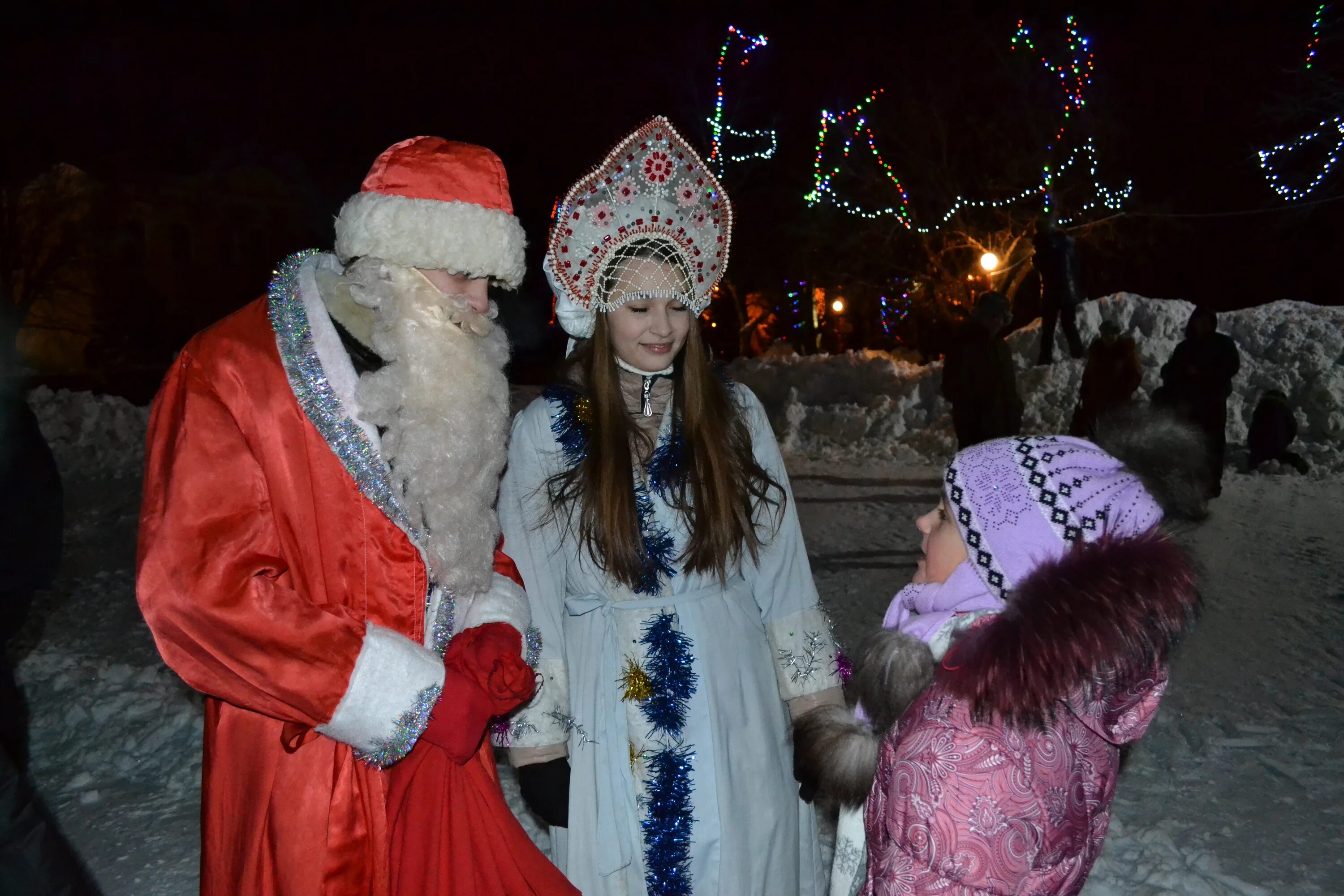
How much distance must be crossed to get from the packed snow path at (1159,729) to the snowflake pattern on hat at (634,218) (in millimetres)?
1384

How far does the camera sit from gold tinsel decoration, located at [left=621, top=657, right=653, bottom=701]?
2.33 metres

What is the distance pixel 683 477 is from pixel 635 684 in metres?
0.53

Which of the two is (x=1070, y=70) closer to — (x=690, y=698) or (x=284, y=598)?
(x=690, y=698)

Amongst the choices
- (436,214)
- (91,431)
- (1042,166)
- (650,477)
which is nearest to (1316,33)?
(1042,166)

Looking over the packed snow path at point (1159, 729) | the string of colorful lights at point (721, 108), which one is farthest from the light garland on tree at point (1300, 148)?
the packed snow path at point (1159, 729)

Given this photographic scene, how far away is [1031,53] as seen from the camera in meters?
21.5

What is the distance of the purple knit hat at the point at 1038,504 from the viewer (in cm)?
169

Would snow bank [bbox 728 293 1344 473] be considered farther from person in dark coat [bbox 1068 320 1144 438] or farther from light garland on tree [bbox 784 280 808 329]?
light garland on tree [bbox 784 280 808 329]

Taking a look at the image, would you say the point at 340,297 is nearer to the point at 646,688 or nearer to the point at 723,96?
the point at 646,688

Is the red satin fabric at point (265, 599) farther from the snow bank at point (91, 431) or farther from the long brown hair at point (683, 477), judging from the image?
the snow bank at point (91, 431)

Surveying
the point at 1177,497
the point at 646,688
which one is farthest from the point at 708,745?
the point at 1177,497

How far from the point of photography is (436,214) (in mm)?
2049

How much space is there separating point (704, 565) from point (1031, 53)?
22691 mm

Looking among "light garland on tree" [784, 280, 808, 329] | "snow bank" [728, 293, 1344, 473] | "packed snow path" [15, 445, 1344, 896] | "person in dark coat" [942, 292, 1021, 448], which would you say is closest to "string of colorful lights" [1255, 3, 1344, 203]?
"snow bank" [728, 293, 1344, 473]
